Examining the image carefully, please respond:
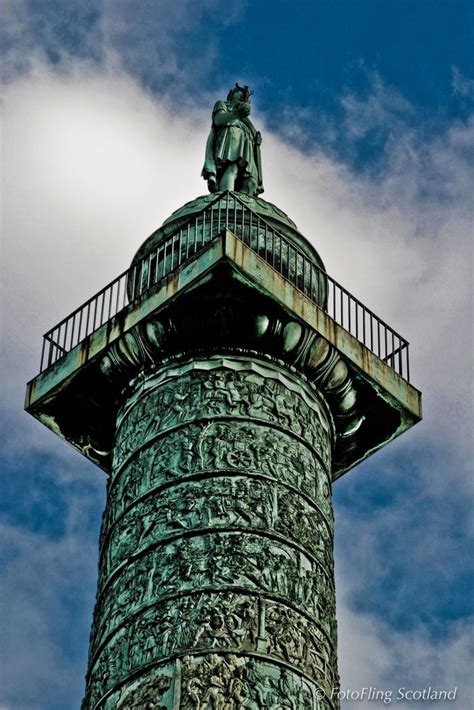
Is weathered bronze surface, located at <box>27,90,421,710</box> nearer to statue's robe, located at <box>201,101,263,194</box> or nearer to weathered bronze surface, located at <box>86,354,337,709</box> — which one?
weathered bronze surface, located at <box>86,354,337,709</box>

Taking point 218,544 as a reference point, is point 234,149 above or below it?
above

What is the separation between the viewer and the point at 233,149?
467 inches

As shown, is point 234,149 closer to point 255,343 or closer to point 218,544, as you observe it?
point 255,343

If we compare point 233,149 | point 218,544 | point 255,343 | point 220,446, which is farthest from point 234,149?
point 218,544

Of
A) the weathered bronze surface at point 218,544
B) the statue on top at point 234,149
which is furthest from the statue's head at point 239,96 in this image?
the weathered bronze surface at point 218,544

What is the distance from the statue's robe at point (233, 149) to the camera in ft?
38.9

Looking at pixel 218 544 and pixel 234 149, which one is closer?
pixel 218 544

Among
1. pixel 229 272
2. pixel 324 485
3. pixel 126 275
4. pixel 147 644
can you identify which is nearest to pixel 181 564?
pixel 147 644

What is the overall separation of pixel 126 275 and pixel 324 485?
2.19m

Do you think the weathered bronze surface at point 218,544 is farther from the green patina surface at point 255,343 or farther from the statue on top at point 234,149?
the statue on top at point 234,149

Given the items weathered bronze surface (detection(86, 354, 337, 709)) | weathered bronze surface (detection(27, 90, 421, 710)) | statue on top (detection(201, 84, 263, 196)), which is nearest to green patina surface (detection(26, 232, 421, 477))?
weathered bronze surface (detection(27, 90, 421, 710))

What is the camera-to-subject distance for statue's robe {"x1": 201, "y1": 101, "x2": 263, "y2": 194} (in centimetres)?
1184

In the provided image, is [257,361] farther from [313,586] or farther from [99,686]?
[99,686]

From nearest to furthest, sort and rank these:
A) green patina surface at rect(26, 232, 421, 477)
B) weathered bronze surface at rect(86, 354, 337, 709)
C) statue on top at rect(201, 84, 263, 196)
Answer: weathered bronze surface at rect(86, 354, 337, 709), green patina surface at rect(26, 232, 421, 477), statue on top at rect(201, 84, 263, 196)
